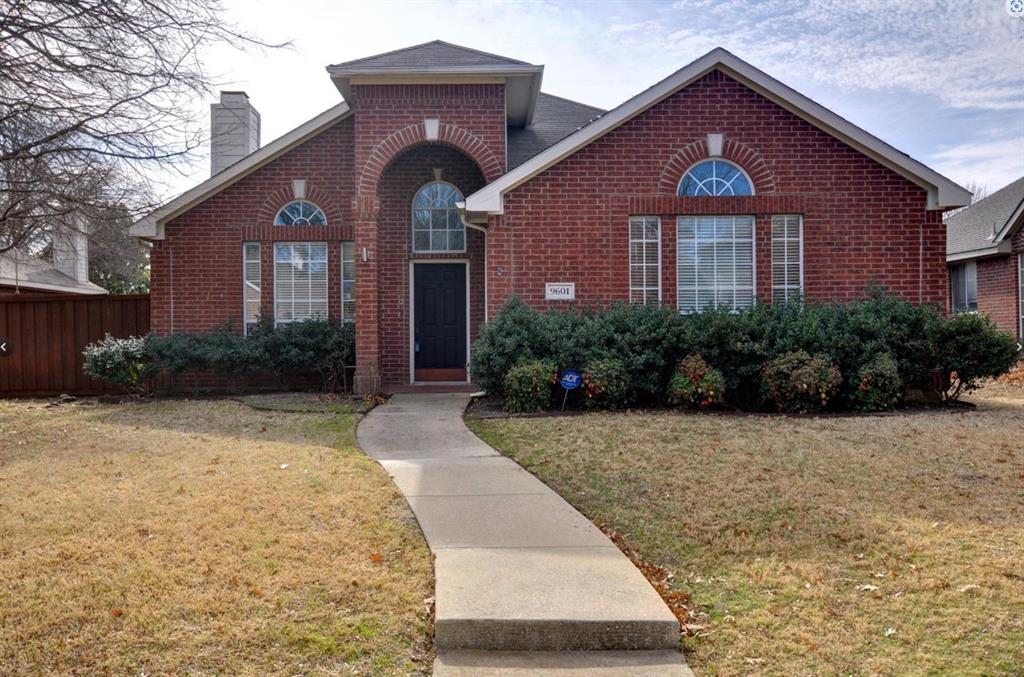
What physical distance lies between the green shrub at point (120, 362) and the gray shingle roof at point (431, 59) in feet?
19.7

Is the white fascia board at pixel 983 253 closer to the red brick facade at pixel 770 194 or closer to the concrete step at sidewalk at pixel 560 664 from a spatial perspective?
the red brick facade at pixel 770 194

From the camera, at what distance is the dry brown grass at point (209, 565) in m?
3.84

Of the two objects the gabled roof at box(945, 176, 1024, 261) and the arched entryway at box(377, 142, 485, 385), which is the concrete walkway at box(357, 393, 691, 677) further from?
the gabled roof at box(945, 176, 1024, 261)

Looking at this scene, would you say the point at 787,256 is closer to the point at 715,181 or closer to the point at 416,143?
the point at 715,181

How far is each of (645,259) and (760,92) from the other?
319 cm

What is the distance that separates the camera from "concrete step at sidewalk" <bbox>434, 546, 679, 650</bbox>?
158 inches

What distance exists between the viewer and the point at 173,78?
998cm

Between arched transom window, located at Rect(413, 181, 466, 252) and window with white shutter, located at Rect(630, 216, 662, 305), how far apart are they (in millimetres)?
3416

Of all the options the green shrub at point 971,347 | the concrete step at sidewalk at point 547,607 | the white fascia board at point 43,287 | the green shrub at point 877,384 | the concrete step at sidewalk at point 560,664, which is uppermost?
the white fascia board at point 43,287

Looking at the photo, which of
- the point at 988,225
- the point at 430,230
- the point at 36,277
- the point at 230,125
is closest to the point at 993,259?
the point at 988,225

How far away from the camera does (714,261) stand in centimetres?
1279

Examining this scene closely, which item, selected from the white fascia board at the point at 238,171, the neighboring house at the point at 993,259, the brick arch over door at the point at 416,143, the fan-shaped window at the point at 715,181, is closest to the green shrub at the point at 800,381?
the fan-shaped window at the point at 715,181

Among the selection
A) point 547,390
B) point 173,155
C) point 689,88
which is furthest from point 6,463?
point 689,88

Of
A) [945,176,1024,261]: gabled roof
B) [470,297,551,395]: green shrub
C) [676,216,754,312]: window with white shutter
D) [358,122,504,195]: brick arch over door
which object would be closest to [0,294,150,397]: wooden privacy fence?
[358,122,504,195]: brick arch over door
